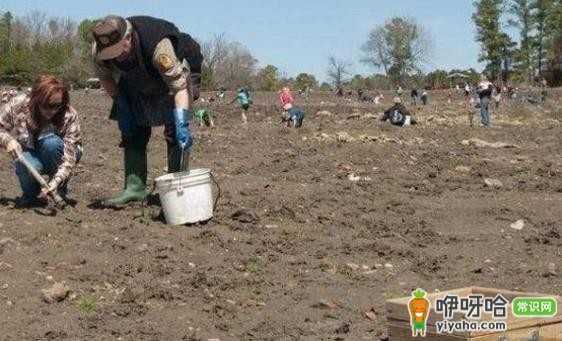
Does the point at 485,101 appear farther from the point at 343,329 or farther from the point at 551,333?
the point at 551,333

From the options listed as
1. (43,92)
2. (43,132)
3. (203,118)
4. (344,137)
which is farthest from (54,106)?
(203,118)

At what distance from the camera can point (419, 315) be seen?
11.2 ft

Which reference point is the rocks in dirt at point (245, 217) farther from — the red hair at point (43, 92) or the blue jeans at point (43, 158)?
the red hair at point (43, 92)

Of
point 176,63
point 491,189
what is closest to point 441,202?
point 491,189

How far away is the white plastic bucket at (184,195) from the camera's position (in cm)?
588

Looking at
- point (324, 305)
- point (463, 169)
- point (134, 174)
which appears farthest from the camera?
point (463, 169)

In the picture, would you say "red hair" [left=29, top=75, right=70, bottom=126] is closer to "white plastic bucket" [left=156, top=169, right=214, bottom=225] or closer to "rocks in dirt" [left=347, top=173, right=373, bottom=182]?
"white plastic bucket" [left=156, top=169, right=214, bottom=225]

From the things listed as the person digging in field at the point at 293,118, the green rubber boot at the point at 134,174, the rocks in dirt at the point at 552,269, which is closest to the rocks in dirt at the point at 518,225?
the rocks in dirt at the point at 552,269

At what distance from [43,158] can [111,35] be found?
3.37 feet

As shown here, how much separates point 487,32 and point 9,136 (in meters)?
68.3

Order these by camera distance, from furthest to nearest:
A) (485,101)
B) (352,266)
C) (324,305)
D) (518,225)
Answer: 1. (485,101)
2. (518,225)
3. (352,266)
4. (324,305)

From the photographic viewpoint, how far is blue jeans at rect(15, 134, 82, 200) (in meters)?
6.09

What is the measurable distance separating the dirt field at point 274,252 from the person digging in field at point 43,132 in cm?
29

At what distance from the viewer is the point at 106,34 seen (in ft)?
19.2
